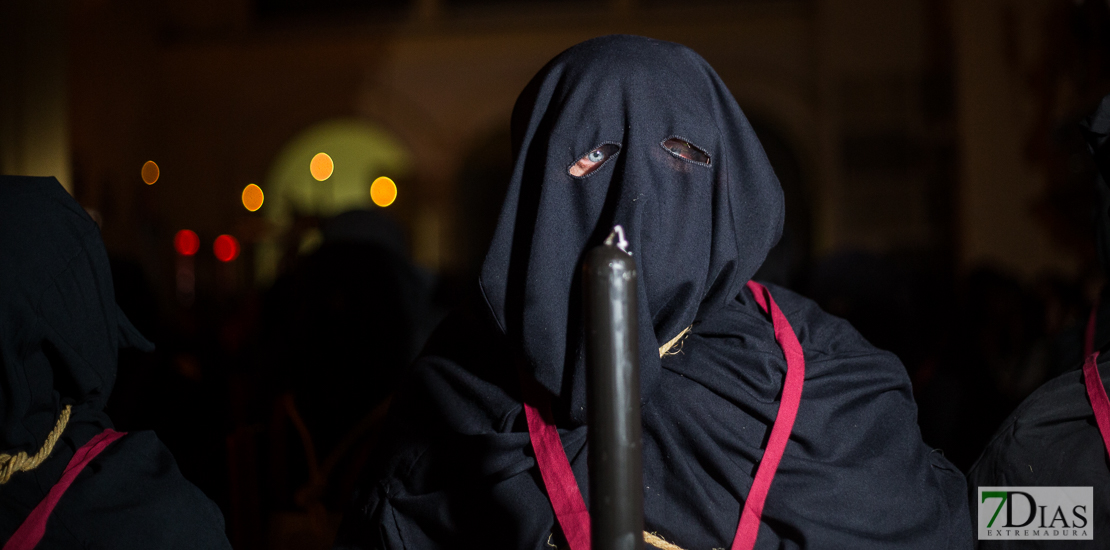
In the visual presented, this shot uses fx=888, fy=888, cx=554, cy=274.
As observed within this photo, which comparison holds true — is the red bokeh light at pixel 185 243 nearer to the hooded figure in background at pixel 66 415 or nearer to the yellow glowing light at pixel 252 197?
the yellow glowing light at pixel 252 197

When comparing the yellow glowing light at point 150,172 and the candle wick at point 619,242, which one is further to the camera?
the yellow glowing light at point 150,172

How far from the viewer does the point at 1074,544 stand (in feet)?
4.53

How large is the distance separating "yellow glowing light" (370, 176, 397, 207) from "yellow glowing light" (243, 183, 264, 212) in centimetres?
154

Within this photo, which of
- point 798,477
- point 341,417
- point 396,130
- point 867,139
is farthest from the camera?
point 396,130

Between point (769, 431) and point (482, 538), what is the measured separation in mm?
467

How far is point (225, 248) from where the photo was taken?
11609 millimetres

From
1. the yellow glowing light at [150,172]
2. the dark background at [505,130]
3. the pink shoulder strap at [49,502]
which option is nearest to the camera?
the pink shoulder strap at [49,502]

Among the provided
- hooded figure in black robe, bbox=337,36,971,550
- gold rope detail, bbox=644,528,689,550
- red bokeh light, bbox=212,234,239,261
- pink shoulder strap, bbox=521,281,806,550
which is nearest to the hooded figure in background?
hooded figure in black robe, bbox=337,36,971,550

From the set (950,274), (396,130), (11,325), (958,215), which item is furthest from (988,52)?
(11,325)

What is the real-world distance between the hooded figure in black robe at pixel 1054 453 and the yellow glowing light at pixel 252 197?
11.4 meters

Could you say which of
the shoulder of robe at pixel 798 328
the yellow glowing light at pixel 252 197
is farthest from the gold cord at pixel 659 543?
the yellow glowing light at pixel 252 197

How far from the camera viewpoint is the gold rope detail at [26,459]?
1296 millimetres

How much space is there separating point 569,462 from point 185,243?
1121cm

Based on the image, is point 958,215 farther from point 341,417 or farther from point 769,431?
point 769,431
